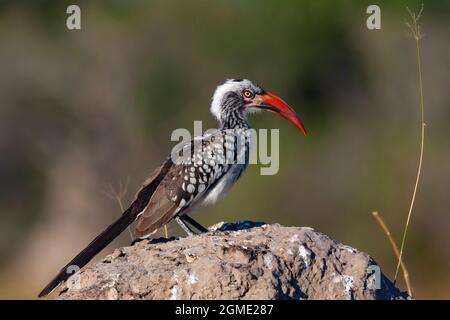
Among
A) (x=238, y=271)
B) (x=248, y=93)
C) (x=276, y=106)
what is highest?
(x=248, y=93)

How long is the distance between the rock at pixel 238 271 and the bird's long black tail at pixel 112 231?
17.6 inches

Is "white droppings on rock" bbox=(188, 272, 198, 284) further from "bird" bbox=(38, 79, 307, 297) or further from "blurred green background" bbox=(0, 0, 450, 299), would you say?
"blurred green background" bbox=(0, 0, 450, 299)

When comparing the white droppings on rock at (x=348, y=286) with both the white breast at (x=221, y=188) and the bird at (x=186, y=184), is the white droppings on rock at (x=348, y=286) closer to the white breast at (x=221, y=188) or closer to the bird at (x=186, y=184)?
the bird at (x=186, y=184)

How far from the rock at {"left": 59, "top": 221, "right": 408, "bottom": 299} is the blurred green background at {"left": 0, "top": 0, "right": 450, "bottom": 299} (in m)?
9.07

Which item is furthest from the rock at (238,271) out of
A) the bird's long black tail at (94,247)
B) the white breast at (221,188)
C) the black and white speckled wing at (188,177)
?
the white breast at (221,188)

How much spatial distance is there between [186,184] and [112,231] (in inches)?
25.5

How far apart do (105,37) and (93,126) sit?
1.80 meters

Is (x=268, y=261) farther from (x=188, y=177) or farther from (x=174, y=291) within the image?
(x=188, y=177)

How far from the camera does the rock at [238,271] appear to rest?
577 centimetres

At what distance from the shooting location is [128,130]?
17547 millimetres

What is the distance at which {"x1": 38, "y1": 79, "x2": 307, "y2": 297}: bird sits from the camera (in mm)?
6945

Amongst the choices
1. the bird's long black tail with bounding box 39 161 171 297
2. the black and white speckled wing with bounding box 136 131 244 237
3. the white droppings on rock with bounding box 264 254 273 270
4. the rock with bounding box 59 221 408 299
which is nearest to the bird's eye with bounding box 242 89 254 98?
the black and white speckled wing with bounding box 136 131 244 237

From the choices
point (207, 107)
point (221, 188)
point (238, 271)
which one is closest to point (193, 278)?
point (238, 271)

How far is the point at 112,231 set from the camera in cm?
693
